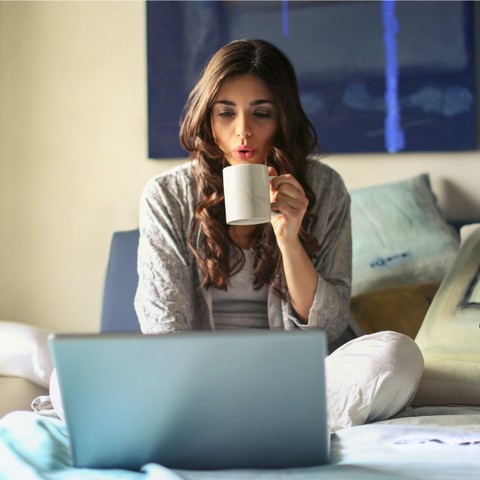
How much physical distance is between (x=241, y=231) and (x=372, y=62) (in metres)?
1.03

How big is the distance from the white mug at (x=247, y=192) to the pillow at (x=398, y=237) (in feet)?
2.66

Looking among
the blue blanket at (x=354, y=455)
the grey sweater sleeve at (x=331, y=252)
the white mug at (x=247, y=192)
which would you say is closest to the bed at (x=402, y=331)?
the blue blanket at (x=354, y=455)

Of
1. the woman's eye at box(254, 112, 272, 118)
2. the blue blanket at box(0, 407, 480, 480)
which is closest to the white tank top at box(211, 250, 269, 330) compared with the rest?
the woman's eye at box(254, 112, 272, 118)

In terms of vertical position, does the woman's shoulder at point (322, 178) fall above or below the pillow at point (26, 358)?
above

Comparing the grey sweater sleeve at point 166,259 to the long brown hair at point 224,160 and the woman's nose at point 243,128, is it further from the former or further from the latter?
the woman's nose at point 243,128

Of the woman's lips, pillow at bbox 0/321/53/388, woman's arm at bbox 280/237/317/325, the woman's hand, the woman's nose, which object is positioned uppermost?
the woman's nose

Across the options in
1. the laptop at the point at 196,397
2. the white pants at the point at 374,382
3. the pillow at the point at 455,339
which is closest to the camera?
the laptop at the point at 196,397

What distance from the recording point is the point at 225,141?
4.32 feet

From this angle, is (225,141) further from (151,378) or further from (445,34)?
(445,34)

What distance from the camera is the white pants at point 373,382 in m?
0.87

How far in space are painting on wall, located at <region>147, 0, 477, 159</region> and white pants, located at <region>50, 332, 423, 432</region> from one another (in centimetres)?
122

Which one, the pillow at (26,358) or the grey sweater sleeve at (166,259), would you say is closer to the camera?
the grey sweater sleeve at (166,259)

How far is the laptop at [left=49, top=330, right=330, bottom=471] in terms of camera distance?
0.50 m

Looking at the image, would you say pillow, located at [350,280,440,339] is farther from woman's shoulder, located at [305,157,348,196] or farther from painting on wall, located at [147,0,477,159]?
painting on wall, located at [147,0,477,159]
